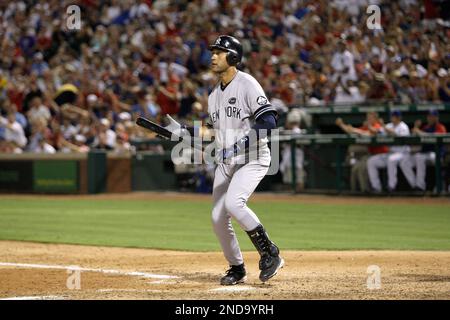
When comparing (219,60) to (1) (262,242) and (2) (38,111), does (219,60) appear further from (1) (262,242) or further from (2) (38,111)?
(2) (38,111)

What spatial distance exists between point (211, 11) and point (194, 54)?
163 cm

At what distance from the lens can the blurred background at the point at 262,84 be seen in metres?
17.1

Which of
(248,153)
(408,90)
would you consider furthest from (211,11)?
(248,153)

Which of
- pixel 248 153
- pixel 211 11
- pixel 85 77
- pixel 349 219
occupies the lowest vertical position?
pixel 349 219

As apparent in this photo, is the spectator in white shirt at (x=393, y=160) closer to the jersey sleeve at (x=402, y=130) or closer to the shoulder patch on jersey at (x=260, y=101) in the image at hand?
the jersey sleeve at (x=402, y=130)

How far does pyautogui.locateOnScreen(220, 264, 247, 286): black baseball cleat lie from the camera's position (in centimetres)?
723

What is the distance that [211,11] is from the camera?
22.6m

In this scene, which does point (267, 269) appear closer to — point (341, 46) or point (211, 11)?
point (341, 46)

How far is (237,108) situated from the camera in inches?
286

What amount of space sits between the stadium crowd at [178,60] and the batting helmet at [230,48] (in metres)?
10.2

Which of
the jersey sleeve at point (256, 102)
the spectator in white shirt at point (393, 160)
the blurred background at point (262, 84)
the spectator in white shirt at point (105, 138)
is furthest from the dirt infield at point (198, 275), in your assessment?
the spectator in white shirt at point (105, 138)

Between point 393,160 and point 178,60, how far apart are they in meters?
7.33

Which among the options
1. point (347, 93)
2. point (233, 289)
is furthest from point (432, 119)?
point (233, 289)

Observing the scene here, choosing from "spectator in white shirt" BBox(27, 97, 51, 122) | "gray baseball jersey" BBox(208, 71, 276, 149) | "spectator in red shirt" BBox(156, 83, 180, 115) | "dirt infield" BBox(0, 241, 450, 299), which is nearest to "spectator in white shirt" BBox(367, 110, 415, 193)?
"spectator in red shirt" BBox(156, 83, 180, 115)
